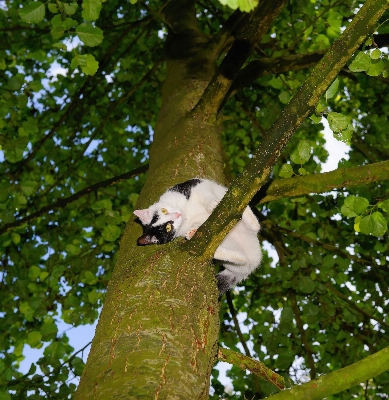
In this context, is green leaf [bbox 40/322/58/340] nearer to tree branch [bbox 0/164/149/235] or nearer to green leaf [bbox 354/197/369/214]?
tree branch [bbox 0/164/149/235]

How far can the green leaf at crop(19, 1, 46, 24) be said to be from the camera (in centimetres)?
195

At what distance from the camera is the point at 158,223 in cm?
257

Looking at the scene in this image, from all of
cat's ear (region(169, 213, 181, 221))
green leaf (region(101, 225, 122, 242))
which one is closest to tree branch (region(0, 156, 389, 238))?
cat's ear (region(169, 213, 181, 221))

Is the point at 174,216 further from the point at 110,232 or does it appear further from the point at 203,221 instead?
the point at 110,232

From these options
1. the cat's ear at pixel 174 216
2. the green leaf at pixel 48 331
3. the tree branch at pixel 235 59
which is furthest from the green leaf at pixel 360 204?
the green leaf at pixel 48 331

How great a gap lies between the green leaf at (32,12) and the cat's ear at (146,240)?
1.12m

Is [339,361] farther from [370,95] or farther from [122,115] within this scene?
[122,115]

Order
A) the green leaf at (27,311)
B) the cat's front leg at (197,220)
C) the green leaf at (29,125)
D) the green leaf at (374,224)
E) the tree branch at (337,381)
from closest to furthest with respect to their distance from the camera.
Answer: the tree branch at (337,381), the green leaf at (374,224), the cat's front leg at (197,220), the green leaf at (29,125), the green leaf at (27,311)

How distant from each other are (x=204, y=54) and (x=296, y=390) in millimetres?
2825

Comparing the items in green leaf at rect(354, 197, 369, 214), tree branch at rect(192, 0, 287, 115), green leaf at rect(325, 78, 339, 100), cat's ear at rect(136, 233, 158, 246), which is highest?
tree branch at rect(192, 0, 287, 115)

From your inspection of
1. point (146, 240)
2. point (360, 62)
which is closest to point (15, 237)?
point (146, 240)

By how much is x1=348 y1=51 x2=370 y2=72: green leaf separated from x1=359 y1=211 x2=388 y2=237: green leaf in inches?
26.0

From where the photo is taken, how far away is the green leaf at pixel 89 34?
2123 mm

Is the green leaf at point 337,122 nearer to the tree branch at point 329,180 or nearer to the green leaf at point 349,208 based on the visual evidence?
the tree branch at point 329,180
